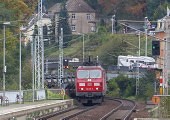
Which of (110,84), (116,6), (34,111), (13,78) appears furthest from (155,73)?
(116,6)

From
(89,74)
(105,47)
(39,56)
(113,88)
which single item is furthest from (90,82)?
(105,47)

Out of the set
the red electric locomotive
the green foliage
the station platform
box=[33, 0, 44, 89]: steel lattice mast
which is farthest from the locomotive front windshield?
the green foliage

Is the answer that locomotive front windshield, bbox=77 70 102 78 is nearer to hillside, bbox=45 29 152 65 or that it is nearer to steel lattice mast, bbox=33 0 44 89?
steel lattice mast, bbox=33 0 44 89

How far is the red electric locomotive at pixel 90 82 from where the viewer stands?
212ft

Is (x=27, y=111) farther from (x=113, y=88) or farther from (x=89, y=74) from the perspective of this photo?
(x=113, y=88)

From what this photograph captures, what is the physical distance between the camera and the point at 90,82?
2554 inches

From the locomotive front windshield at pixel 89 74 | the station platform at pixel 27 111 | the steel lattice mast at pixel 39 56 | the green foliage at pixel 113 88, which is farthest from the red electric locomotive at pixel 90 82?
the green foliage at pixel 113 88

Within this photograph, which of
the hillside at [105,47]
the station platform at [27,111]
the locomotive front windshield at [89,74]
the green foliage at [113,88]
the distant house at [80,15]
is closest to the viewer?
the station platform at [27,111]

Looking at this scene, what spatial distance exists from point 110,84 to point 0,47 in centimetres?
1618

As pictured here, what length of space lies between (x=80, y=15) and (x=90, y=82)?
269 ft

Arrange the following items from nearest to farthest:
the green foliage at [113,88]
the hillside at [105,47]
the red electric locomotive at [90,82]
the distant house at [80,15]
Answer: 1. the red electric locomotive at [90,82]
2. the green foliage at [113,88]
3. the hillside at [105,47]
4. the distant house at [80,15]

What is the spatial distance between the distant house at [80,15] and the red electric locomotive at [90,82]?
74537mm

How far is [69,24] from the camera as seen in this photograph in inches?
5359

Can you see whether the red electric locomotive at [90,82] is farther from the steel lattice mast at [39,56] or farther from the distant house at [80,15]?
the distant house at [80,15]
